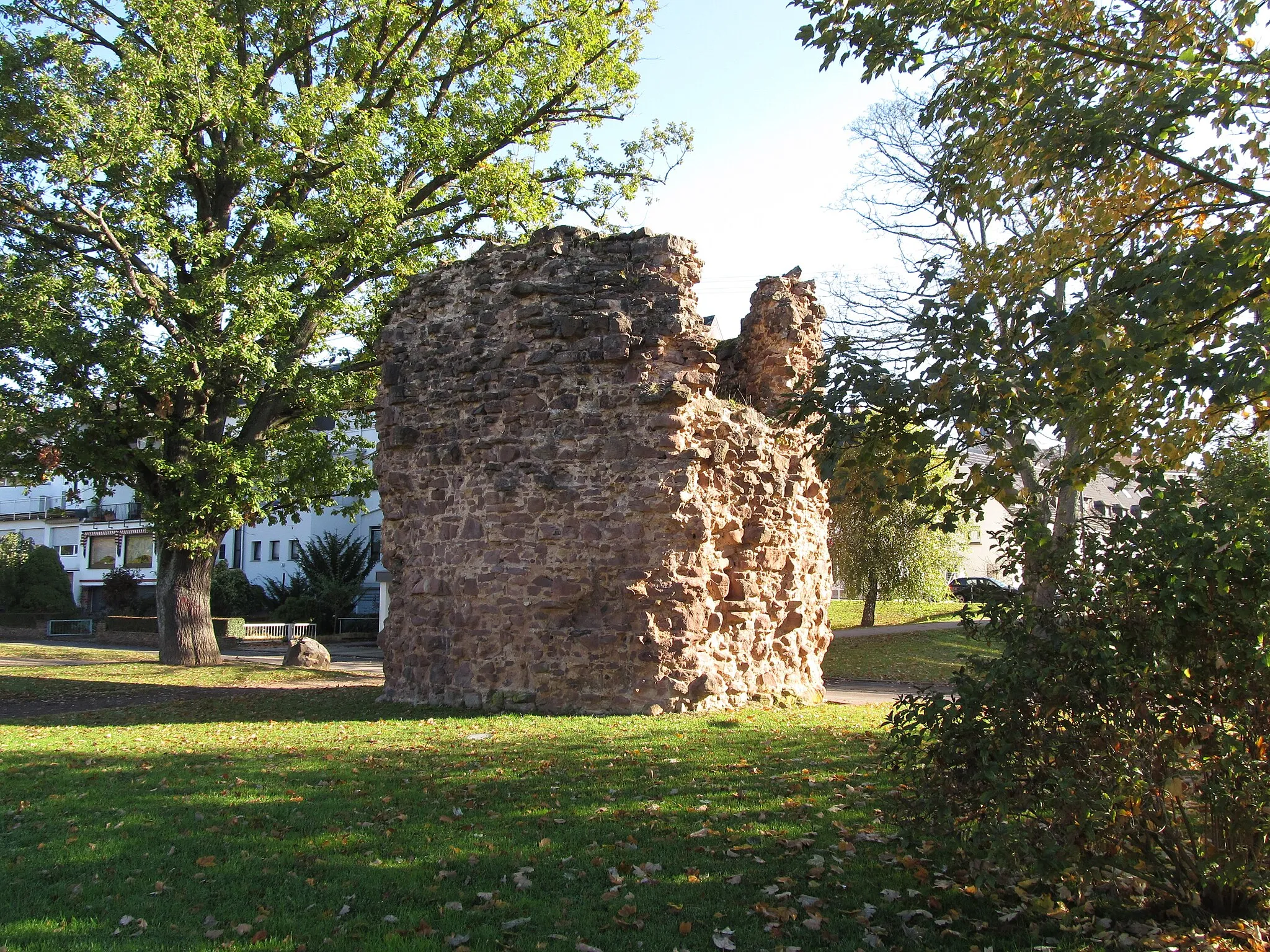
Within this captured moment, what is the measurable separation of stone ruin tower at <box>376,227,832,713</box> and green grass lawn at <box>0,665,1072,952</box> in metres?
1.73

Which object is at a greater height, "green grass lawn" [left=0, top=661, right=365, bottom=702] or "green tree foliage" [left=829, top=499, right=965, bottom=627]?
"green tree foliage" [left=829, top=499, right=965, bottom=627]

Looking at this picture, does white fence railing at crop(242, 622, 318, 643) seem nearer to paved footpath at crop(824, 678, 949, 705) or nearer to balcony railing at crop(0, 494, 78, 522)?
paved footpath at crop(824, 678, 949, 705)

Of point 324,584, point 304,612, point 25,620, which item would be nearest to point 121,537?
point 25,620

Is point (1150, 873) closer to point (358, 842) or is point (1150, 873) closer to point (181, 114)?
point (358, 842)

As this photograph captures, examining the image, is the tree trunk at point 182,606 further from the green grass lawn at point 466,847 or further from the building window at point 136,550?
the building window at point 136,550

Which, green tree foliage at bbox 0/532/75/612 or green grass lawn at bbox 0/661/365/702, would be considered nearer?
green grass lawn at bbox 0/661/365/702

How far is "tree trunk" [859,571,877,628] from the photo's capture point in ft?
92.4

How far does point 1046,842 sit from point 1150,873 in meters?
0.61

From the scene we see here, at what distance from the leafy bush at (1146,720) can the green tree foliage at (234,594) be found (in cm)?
3670

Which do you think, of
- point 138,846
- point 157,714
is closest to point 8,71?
point 157,714

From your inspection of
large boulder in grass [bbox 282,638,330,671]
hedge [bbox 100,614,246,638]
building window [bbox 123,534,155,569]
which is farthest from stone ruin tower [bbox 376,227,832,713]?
building window [bbox 123,534,155,569]

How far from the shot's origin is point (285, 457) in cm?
1872

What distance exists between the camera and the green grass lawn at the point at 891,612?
105 ft

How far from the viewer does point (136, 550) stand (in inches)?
1914
